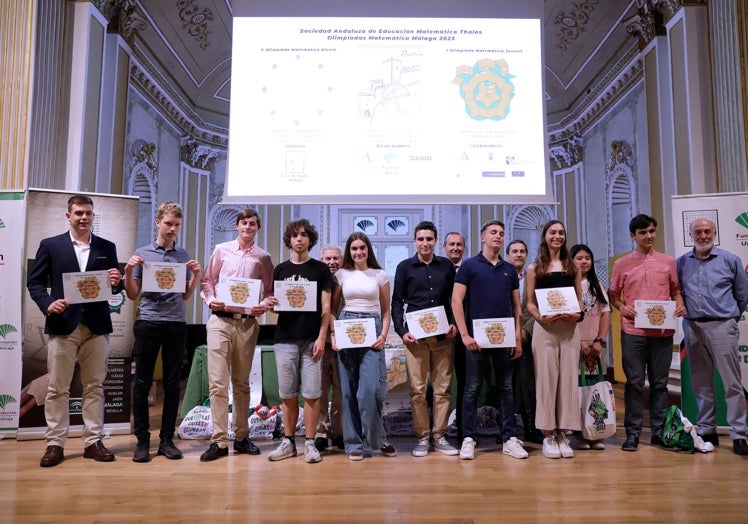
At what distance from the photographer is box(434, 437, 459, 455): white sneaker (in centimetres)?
337

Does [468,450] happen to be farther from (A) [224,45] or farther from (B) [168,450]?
(A) [224,45]

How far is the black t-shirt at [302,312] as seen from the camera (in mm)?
3303

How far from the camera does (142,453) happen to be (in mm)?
3223

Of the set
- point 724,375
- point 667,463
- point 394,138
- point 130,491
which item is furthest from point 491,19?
point 130,491

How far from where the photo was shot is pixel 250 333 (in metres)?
3.41

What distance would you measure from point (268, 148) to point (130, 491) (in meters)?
2.90

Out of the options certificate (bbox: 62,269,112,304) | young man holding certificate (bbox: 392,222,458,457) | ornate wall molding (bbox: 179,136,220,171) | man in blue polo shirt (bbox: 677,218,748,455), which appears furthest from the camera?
ornate wall molding (bbox: 179,136,220,171)

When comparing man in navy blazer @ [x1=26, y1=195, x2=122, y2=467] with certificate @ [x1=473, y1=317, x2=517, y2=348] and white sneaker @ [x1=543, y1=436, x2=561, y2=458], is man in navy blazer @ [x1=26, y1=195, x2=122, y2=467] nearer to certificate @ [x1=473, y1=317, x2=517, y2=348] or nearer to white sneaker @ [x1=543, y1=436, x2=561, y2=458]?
certificate @ [x1=473, y1=317, x2=517, y2=348]

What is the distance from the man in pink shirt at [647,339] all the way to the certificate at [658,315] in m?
0.06

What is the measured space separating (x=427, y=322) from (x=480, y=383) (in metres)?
0.51

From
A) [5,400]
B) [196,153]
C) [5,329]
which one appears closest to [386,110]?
[5,329]

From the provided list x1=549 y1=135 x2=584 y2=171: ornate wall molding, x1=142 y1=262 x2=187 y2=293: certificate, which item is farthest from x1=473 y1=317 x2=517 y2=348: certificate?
x1=549 y1=135 x2=584 y2=171: ornate wall molding

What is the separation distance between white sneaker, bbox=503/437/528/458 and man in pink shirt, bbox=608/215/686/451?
2.46ft

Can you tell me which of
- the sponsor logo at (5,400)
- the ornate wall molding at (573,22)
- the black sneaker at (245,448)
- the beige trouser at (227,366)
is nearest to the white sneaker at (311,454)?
the black sneaker at (245,448)
